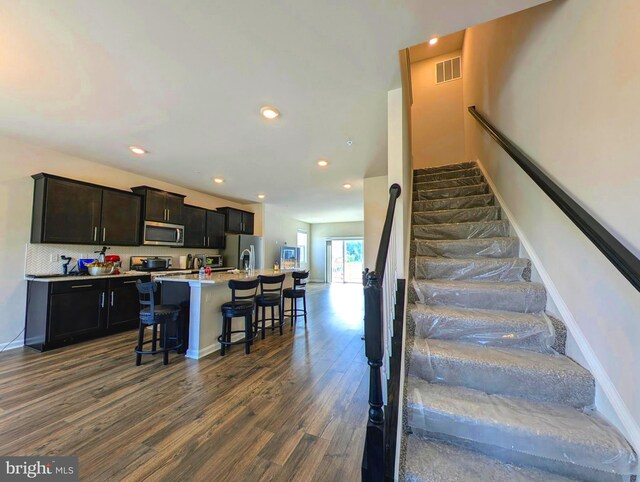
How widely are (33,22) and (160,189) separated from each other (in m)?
3.68

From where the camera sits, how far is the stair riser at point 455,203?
2.91 metres

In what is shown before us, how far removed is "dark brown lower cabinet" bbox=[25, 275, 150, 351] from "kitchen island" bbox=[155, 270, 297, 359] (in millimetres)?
1068

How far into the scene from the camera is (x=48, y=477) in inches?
57.7

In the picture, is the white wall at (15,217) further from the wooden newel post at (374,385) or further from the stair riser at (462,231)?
the stair riser at (462,231)

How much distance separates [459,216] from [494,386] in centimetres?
184

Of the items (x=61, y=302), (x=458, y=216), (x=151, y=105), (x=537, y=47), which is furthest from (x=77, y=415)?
(x=537, y=47)

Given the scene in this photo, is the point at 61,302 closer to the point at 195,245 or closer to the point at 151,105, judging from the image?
the point at 195,245

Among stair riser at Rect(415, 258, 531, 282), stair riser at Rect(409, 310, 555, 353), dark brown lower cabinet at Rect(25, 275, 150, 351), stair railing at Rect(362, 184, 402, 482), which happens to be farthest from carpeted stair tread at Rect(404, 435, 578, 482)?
dark brown lower cabinet at Rect(25, 275, 150, 351)

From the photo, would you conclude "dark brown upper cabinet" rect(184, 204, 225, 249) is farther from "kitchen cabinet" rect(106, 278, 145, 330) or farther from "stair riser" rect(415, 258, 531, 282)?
"stair riser" rect(415, 258, 531, 282)

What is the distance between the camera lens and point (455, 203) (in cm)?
304

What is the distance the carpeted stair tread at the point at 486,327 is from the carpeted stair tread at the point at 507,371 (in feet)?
0.19

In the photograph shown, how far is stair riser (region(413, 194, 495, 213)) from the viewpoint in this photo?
9.55ft

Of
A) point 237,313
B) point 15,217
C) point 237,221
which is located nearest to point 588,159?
point 237,313

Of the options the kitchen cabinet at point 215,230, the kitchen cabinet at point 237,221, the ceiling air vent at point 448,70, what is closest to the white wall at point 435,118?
the ceiling air vent at point 448,70
